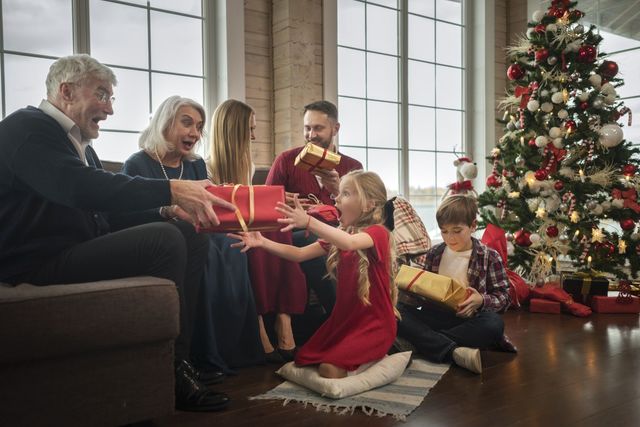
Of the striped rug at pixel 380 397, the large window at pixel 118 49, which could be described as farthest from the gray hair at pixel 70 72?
the large window at pixel 118 49

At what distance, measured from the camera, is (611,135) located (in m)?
3.87

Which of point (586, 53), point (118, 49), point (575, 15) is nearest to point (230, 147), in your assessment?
Answer: point (118, 49)

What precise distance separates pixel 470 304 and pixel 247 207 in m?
1.13

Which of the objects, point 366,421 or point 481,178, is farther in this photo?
point 481,178

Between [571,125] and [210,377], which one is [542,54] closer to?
[571,125]

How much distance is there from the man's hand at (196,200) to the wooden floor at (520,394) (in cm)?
62

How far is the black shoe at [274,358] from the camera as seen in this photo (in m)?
2.45

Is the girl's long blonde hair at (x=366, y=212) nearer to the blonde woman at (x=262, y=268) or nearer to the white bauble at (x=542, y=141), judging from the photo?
the blonde woman at (x=262, y=268)

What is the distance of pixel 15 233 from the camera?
5.45ft

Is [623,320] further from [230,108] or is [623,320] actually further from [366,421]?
[230,108]

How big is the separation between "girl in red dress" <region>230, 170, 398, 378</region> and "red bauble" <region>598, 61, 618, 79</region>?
275 cm

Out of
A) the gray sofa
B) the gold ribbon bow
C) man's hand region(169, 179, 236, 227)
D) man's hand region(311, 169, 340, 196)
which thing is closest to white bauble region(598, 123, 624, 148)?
man's hand region(311, 169, 340, 196)

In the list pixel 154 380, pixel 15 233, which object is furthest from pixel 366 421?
pixel 15 233

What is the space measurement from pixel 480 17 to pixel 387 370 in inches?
191
